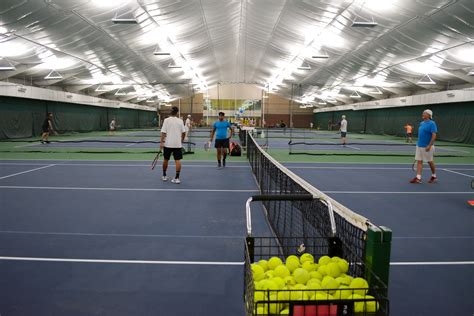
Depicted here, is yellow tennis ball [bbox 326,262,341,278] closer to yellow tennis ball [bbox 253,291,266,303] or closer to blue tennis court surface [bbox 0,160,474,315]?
yellow tennis ball [bbox 253,291,266,303]

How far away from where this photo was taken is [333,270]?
2.03 metres

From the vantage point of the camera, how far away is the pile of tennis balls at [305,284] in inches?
67.1

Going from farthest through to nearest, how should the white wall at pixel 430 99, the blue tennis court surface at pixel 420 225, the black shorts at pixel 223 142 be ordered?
the white wall at pixel 430 99 → the black shorts at pixel 223 142 → the blue tennis court surface at pixel 420 225

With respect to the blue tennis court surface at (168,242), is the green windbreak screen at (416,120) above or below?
above

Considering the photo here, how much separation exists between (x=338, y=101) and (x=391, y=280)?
157 feet

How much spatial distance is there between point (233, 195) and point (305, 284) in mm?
5571

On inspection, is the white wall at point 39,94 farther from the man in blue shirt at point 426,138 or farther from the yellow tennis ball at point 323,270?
the yellow tennis ball at point 323,270

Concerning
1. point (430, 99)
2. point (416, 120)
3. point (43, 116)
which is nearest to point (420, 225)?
point (430, 99)

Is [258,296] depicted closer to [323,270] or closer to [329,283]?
[329,283]

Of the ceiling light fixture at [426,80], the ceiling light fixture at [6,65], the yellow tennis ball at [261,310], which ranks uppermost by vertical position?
the ceiling light fixture at [426,80]

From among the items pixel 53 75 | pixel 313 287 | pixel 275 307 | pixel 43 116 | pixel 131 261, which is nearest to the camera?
pixel 275 307

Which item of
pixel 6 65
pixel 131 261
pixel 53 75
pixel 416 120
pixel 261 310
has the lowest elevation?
pixel 131 261

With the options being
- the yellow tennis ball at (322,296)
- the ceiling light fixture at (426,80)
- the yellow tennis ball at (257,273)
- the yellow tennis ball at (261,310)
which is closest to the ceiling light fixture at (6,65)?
the yellow tennis ball at (257,273)

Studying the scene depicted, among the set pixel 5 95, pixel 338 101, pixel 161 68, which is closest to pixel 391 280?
pixel 5 95
